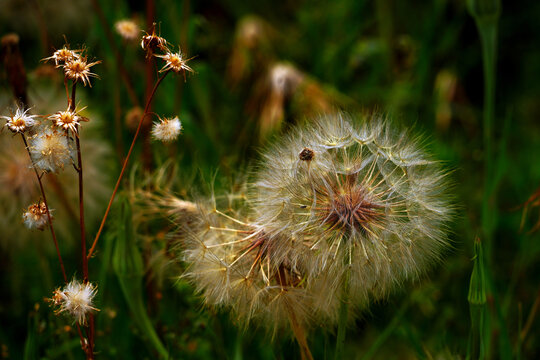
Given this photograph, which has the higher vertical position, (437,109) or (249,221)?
(437,109)

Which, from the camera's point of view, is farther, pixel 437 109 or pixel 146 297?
pixel 437 109

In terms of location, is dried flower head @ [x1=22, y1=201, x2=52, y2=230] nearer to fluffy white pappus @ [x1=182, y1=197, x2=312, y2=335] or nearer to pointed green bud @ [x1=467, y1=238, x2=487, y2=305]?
fluffy white pappus @ [x1=182, y1=197, x2=312, y2=335]

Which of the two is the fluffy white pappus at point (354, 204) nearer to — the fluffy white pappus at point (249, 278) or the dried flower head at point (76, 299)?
the fluffy white pappus at point (249, 278)

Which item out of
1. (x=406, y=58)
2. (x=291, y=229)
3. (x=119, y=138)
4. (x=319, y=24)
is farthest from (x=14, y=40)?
(x=406, y=58)

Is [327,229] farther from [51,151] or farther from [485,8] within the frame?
[485,8]

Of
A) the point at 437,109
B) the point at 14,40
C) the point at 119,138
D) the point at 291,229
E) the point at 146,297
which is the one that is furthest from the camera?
the point at 437,109

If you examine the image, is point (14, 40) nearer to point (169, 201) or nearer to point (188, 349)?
point (169, 201)

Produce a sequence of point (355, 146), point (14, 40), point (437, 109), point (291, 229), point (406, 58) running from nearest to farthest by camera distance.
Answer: point (291, 229), point (355, 146), point (14, 40), point (437, 109), point (406, 58)
